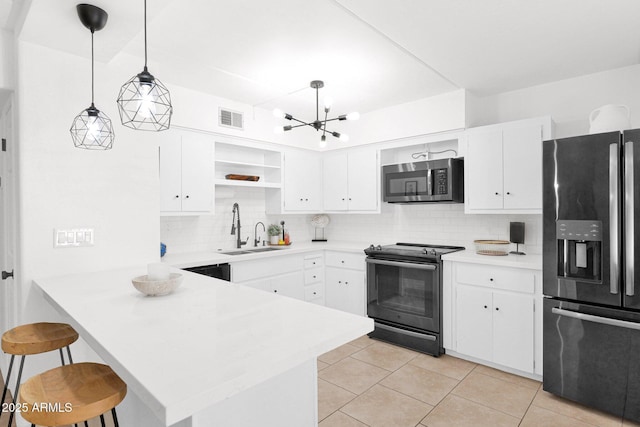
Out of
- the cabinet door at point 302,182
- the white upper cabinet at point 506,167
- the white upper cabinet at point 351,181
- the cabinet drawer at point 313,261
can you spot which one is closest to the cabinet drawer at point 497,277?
the white upper cabinet at point 506,167

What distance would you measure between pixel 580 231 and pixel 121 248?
315cm

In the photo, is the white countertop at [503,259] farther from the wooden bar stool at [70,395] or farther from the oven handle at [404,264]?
the wooden bar stool at [70,395]

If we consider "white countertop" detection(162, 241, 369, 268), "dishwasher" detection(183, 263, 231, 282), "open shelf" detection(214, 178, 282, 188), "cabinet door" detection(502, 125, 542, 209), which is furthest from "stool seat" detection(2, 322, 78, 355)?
"cabinet door" detection(502, 125, 542, 209)

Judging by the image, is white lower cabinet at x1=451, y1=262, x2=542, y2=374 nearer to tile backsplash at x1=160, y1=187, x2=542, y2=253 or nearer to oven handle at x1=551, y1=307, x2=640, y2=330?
oven handle at x1=551, y1=307, x2=640, y2=330

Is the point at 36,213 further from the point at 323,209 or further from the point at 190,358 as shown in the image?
the point at 323,209

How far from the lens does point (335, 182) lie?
4.79 meters

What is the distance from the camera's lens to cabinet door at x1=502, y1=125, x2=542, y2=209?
3.19 metres

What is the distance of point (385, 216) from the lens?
465 cm

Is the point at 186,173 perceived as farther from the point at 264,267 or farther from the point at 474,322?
the point at 474,322

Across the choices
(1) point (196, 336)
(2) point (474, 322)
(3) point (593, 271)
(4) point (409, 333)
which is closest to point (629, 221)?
(3) point (593, 271)

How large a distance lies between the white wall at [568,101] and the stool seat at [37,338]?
371cm

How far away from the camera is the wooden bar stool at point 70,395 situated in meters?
1.08

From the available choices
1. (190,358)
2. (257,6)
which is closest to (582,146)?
(257,6)

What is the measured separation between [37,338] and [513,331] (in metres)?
3.21
